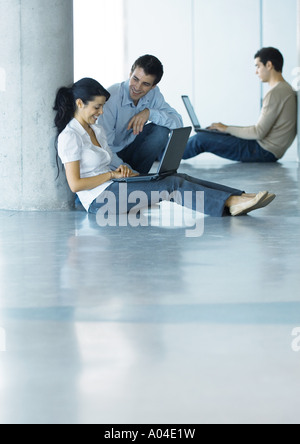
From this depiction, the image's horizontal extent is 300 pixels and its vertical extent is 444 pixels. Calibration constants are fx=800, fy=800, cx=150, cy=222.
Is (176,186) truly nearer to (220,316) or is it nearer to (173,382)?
(220,316)

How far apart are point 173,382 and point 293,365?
406 mm

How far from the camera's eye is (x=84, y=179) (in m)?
5.72

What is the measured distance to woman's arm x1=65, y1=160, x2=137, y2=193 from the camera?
5.67 meters

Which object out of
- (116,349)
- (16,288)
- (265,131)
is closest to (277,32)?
(265,131)

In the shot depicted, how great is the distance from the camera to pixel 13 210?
6203 mm

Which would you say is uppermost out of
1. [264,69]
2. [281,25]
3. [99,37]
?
[281,25]

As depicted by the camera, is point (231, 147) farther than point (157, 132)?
Yes

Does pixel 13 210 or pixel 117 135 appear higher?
pixel 117 135

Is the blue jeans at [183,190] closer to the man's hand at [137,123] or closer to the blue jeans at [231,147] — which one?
the man's hand at [137,123]

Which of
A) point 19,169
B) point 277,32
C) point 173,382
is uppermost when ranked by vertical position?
point 277,32

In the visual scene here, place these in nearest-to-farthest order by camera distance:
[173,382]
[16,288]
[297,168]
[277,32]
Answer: [173,382] < [16,288] < [297,168] < [277,32]

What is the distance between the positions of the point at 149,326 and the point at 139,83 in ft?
12.5

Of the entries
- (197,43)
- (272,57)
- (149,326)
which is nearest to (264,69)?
(272,57)

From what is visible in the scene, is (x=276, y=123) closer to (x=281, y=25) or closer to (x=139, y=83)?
(x=281, y=25)
